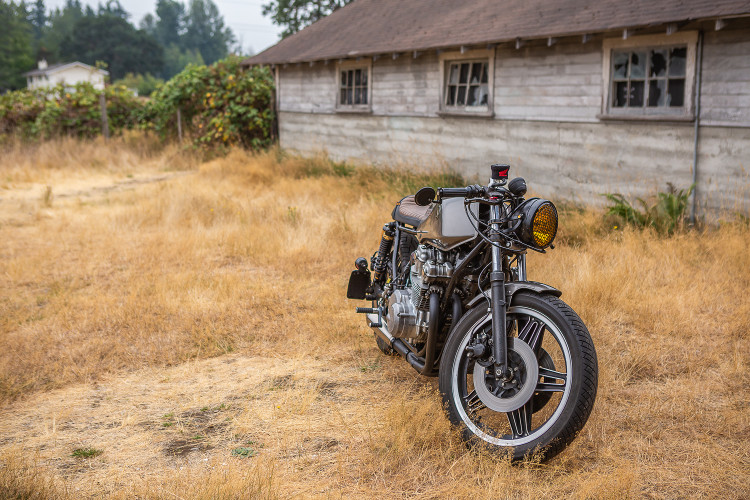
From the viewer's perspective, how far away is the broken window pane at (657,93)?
336 inches

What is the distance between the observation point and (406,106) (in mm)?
12898

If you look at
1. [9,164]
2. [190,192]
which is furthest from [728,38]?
[9,164]

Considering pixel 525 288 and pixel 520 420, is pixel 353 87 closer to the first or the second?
pixel 525 288

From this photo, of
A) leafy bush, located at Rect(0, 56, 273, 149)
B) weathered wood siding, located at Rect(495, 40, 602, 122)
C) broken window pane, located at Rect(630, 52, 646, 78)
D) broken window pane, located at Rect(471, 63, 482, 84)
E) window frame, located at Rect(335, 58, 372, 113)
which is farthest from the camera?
leafy bush, located at Rect(0, 56, 273, 149)

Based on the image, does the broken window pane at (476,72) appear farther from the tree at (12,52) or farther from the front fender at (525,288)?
the tree at (12,52)

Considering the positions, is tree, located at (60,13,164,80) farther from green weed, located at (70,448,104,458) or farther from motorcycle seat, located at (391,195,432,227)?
green weed, located at (70,448,104,458)

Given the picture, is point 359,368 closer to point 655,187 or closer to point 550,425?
point 550,425

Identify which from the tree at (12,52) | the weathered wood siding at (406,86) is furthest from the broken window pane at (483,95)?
the tree at (12,52)

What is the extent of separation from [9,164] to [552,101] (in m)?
12.8

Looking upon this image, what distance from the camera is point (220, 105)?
58.0ft

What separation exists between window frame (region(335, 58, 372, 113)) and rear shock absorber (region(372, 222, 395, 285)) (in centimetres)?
967

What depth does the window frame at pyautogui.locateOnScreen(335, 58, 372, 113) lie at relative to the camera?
1392 centimetres

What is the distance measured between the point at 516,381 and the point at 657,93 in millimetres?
6837

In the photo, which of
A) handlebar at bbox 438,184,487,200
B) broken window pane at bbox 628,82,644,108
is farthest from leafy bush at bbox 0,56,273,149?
handlebar at bbox 438,184,487,200
